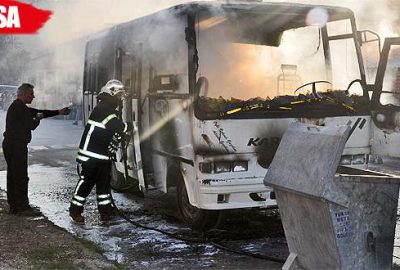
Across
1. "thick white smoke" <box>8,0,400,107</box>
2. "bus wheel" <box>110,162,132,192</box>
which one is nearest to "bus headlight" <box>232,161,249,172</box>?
"bus wheel" <box>110,162,132,192</box>

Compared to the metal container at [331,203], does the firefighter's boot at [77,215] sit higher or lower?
lower

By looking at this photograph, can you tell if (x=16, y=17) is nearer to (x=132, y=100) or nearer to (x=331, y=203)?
(x=132, y=100)

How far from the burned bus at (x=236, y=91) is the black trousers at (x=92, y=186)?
451mm

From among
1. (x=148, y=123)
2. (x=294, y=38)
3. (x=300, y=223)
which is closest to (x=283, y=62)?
(x=294, y=38)

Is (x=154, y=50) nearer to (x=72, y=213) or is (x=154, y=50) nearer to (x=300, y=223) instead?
(x=72, y=213)

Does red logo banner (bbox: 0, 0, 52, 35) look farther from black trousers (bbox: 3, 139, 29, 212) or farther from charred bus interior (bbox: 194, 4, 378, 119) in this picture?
charred bus interior (bbox: 194, 4, 378, 119)

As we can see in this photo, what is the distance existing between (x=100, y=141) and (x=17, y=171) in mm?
1243

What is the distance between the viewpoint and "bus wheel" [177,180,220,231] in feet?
19.3

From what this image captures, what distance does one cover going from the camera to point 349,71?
20.6 ft

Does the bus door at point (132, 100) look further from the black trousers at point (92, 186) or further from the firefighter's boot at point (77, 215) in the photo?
the firefighter's boot at point (77, 215)

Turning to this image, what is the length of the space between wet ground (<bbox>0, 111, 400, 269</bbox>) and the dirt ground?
0.18 m

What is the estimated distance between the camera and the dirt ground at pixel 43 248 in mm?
4855

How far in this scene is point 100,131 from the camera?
255 inches

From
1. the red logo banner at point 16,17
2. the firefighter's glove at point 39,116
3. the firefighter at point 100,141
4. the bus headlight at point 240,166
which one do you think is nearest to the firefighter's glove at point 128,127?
the firefighter at point 100,141
